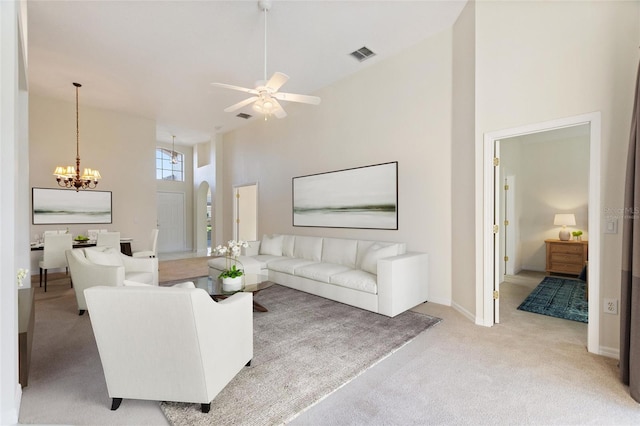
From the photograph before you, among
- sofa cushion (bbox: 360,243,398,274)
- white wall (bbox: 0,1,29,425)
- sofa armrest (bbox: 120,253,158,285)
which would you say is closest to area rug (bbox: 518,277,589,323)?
sofa cushion (bbox: 360,243,398,274)

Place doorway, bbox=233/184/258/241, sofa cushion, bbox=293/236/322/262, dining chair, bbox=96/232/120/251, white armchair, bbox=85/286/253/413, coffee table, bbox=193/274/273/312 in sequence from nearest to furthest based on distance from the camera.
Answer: white armchair, bbox=85/286/253/413
coffee table, bbox=193/274/273/312
sofa cushion, bbox=293/236/322/262
dining chair, bbox=96/232/120/251
doorway, bbox=233/184/258/241

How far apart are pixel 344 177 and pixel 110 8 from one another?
11.8 ft

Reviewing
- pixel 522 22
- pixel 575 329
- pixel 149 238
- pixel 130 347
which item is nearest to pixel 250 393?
pixel 130 347

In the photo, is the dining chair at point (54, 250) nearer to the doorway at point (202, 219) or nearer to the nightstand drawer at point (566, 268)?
the doorway at point (202, 219)

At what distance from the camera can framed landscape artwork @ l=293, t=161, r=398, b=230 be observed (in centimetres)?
435

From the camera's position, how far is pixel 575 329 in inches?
118

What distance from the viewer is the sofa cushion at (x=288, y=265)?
4487 millimetres

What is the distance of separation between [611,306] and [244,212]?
23.8 ft

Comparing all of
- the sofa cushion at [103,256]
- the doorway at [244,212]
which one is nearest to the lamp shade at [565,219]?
the doorway at [244,212]

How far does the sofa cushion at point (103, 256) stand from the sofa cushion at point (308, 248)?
2.63 m

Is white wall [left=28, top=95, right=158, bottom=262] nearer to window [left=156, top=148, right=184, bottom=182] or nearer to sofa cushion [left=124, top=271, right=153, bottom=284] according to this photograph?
Answer: window [left=156, top=148, right=184, bottom=182]

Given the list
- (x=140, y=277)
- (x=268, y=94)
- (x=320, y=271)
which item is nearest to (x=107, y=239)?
(x=140, y=277)

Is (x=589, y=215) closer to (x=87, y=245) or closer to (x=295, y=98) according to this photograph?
(x=295, y=98)

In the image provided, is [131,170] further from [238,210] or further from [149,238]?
[238,210]
